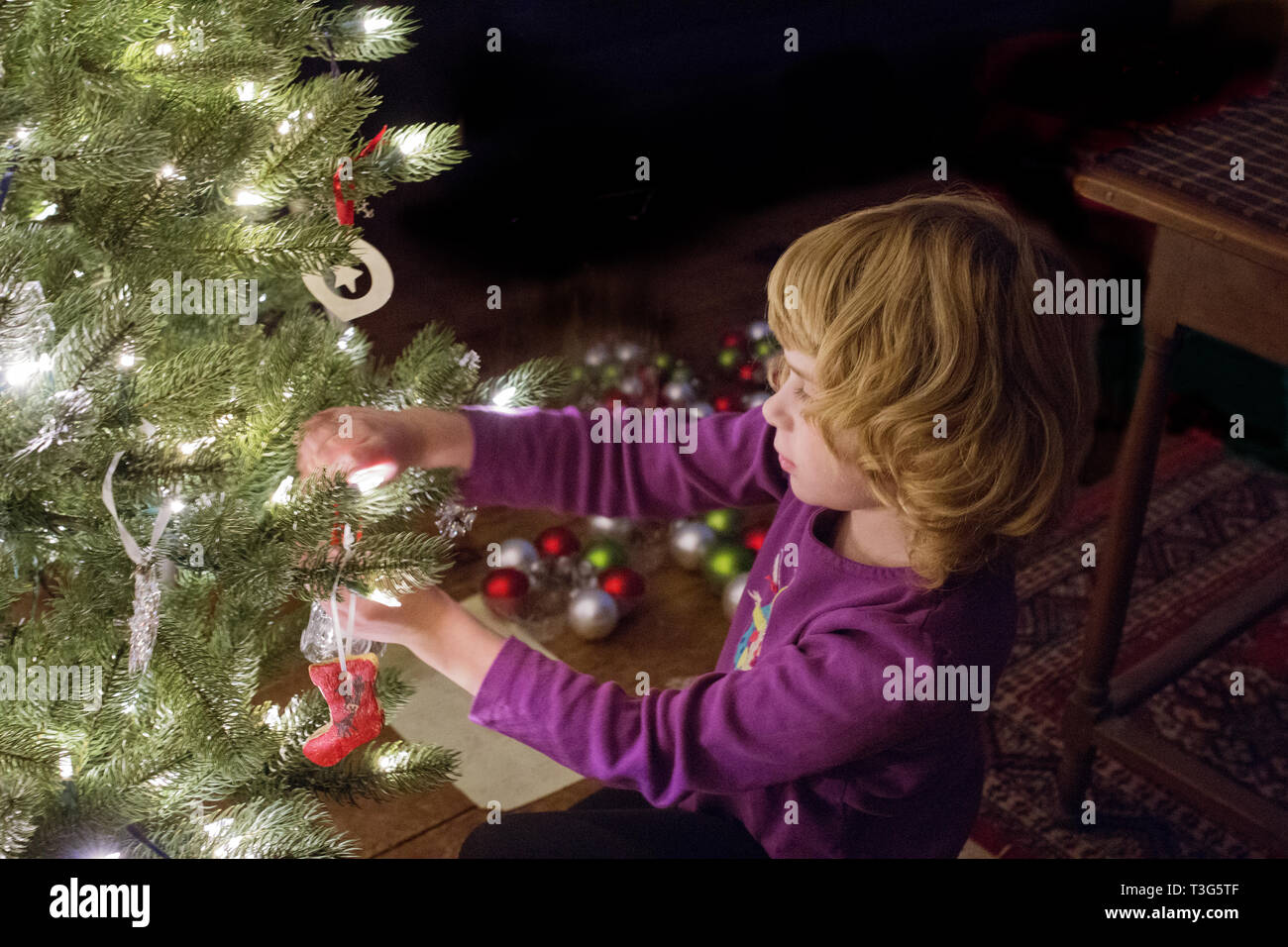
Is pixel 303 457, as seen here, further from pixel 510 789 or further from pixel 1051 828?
pixel 1051 828

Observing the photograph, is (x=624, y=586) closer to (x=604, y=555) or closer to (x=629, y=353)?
(x=604, y=555)

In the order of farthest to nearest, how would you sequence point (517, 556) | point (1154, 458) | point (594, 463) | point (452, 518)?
1. point (517, 556)
2. point (1154, 458)
3. point (594, 463)
4. point (452, 518)

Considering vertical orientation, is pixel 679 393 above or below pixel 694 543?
above

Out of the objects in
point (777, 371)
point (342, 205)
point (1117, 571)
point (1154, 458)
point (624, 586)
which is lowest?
point (624, 586)

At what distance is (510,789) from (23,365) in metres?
0.82

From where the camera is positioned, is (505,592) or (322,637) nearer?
(322,637)

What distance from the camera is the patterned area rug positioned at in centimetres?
133

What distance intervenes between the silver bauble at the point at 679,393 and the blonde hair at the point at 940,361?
2.70 ft

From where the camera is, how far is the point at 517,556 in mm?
1549

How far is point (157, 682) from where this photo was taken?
2.56 ft

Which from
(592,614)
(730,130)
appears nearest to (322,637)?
(592,614)

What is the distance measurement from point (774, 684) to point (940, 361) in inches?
9.7

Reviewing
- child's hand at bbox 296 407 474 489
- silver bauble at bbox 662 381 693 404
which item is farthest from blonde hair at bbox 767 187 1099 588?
silver bauble at bbox 662 381 693 404

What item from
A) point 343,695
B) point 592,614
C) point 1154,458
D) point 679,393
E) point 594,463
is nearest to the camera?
point 343,695
